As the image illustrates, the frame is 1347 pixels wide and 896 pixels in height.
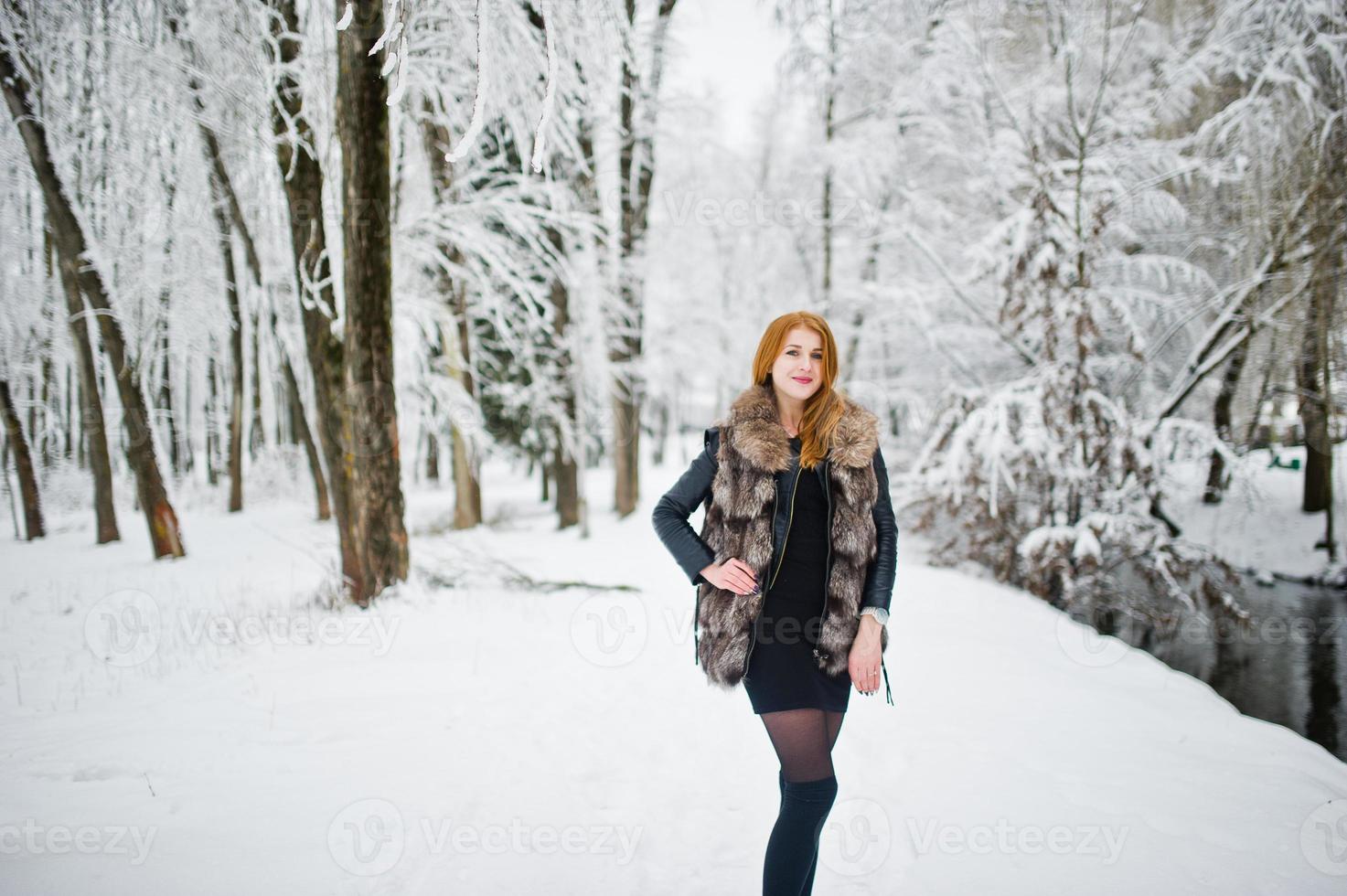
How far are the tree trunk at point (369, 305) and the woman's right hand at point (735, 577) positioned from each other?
13.2 ft

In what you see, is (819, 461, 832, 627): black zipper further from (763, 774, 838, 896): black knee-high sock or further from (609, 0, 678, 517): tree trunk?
(609, 0, 678, 517): tree trunk

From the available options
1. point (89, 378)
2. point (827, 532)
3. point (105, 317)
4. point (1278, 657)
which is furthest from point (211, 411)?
point (1278, 657)

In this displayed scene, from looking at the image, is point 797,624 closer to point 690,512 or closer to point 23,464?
point 690,512

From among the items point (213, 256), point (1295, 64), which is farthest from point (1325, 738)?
point (213, 256)

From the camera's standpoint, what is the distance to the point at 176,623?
5.43 m

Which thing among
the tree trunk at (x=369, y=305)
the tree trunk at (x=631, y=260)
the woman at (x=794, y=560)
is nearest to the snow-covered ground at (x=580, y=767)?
the tree trunk at (x=369, y=305)

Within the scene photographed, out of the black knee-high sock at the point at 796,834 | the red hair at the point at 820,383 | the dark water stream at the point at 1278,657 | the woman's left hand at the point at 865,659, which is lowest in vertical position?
the dark water stream at the point at 1278,657

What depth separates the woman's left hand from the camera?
6.21 ft

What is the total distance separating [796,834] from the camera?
5.98 feet

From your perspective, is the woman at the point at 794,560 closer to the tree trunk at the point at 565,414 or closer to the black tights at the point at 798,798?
the black tights at the point at 798,798

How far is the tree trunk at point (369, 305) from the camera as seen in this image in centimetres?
474

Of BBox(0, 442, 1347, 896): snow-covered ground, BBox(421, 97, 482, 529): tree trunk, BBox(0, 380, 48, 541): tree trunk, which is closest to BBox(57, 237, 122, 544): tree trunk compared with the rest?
BBox(0, 380, 48, 541): tree trunk

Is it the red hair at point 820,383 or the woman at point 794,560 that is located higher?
the red hair at point 820,383

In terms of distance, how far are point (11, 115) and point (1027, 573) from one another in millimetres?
12967
